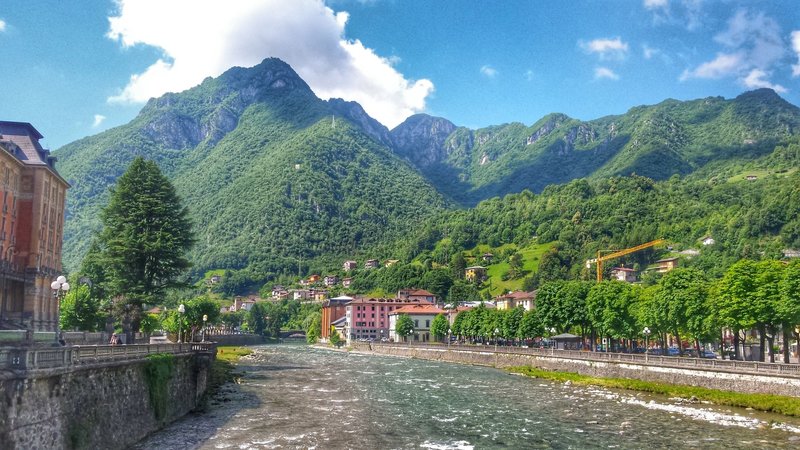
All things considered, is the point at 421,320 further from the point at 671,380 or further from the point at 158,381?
the point at 158,381

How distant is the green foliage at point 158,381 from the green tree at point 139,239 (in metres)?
25.9

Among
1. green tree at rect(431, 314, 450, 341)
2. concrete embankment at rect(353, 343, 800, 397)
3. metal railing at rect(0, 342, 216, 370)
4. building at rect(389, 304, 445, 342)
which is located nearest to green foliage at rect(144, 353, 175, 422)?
metal railing at rect(0, 342, 216, 370)

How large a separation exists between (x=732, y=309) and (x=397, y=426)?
3920cm

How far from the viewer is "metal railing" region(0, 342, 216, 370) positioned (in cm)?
2228

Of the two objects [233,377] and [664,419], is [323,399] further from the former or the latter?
[664,419]

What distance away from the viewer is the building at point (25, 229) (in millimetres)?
57312

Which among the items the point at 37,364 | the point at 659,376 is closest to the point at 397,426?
the point at 37,364

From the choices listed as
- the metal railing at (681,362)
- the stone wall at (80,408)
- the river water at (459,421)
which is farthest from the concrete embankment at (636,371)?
the stone wall at (80,408)

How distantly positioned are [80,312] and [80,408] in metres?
66.8

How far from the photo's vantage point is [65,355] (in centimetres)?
2623

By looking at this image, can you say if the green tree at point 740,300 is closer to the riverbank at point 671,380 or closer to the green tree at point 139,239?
the riverbank at point 671,380

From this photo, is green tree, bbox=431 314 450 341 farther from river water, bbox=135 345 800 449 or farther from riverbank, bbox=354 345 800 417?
river water, bbox=135 345 800 449

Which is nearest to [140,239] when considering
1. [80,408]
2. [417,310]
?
[80,408]

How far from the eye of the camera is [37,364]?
23.4 meters
